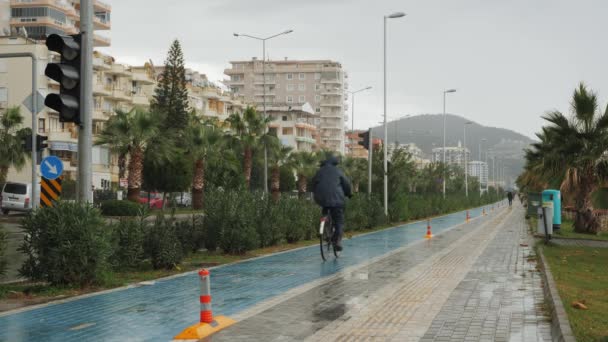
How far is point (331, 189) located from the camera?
15406 millimetres

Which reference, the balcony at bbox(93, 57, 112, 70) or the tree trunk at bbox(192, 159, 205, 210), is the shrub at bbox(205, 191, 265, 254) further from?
the balcony at bbox(93, 57, 112, 70)

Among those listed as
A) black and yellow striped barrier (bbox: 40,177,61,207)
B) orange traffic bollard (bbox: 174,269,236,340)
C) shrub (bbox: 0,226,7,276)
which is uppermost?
black and yellow striped barrier (bbox: 40,177,61,207)

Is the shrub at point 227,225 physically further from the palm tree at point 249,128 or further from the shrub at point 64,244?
the palm tree at point 249,128

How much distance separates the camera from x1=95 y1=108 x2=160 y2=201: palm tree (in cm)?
5038

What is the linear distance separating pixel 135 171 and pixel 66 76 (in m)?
42.2

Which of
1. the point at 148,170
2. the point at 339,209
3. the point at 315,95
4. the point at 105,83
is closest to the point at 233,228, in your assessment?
the point at 339,209

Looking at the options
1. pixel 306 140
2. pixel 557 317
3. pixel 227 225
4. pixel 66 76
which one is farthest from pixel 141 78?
pixel 557 317

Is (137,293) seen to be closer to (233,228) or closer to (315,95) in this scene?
(233,228)

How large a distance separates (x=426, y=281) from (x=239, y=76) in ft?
533

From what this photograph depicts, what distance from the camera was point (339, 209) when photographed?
1566 cm

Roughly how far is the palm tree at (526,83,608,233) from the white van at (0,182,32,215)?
27.5 meters

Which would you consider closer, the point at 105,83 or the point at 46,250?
the point at 46,250

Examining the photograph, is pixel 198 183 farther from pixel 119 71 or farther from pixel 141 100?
pixel 141 100

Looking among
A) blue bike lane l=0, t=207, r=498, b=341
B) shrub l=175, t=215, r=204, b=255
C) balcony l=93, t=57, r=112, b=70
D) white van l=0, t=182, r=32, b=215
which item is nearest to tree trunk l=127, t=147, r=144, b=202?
white van l=0, t=182, r=32, b=215
